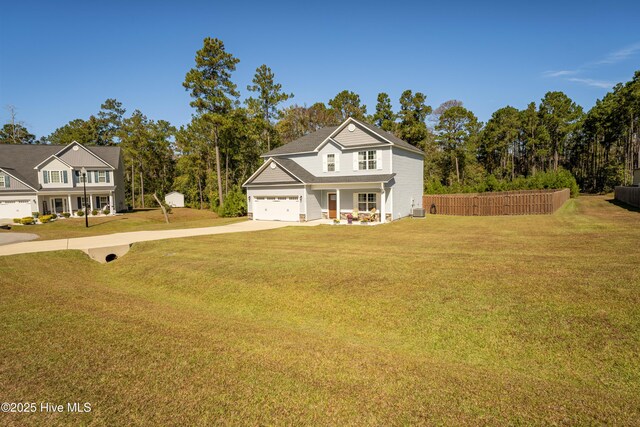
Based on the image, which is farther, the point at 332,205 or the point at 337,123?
the point at 337,123

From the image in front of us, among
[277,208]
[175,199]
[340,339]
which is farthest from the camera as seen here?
[175,199]

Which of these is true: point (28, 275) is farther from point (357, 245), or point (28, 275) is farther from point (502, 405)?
point (502, 405)

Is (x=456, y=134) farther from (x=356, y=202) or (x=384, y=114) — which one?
(x=356, y=202)

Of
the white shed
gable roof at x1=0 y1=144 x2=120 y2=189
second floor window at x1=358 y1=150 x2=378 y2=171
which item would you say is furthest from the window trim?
second floor window at x1=358 y1=150 x2=378 y2=171

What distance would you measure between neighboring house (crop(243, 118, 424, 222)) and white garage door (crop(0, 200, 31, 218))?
73.3 ft

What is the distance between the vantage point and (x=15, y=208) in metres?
31.8

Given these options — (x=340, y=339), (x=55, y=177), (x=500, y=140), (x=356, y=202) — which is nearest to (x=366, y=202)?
(x=356, y=202)

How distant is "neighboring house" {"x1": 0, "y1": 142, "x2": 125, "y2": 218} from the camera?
3178 cm

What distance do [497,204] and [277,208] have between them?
1852 cm

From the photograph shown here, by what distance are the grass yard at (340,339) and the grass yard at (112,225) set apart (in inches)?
437

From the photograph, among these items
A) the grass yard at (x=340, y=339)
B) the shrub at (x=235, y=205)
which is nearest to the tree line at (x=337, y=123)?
the shrub at (x=235, y=205)

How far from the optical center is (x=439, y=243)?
1454cm

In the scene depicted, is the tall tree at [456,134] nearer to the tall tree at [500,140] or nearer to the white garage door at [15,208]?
the tall tree at [500,140]

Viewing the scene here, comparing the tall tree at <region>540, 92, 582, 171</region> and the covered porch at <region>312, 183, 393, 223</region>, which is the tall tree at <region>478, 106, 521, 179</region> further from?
the covered porch at <region>312, 183, 393, 223</region>
